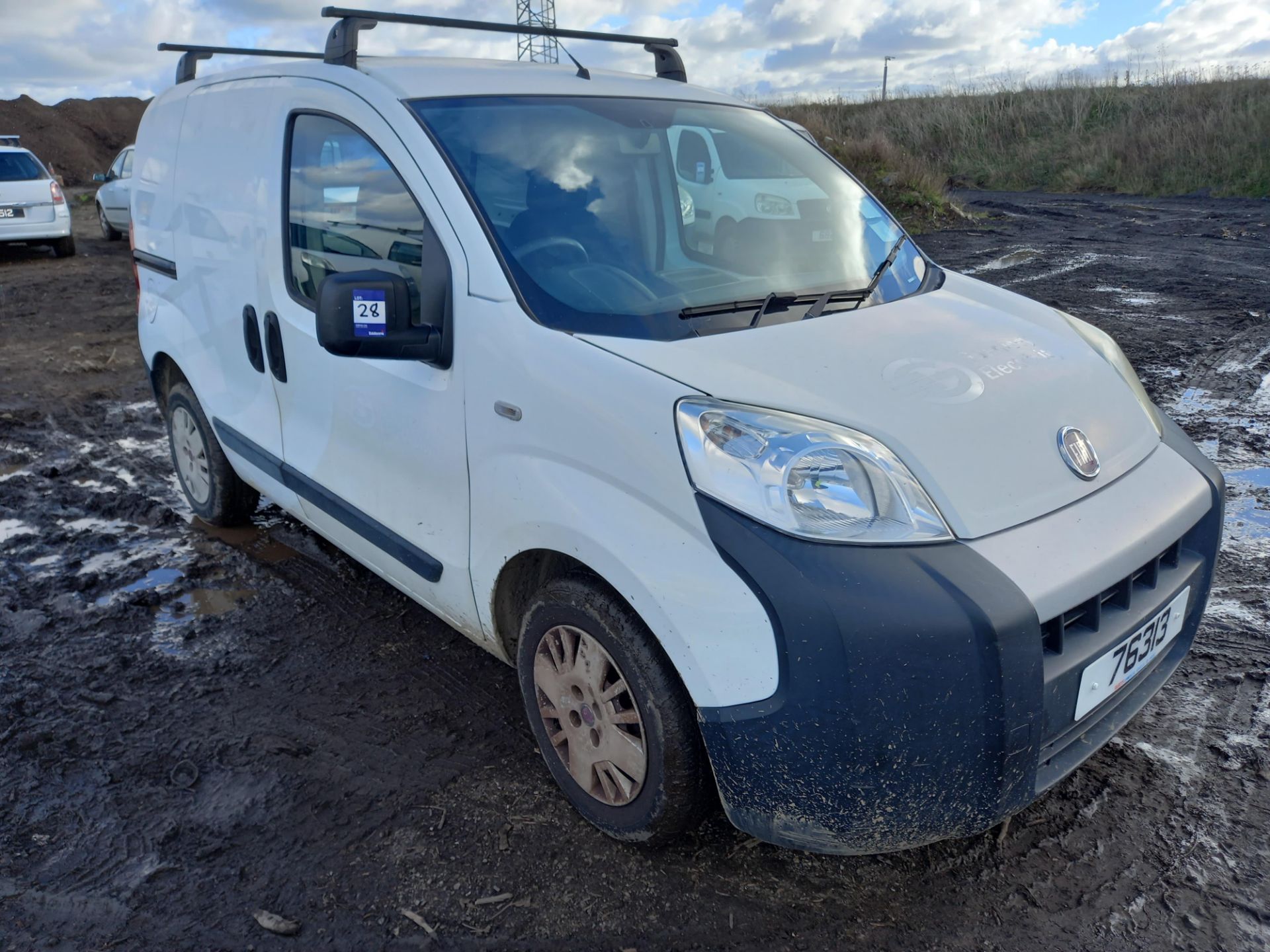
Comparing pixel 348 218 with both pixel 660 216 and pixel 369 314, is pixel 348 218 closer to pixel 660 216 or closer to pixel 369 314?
pixel 369 314

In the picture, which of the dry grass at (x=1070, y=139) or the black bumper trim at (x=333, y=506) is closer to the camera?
the black bumper trim at (x=333, y=506)

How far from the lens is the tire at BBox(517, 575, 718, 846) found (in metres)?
2.10

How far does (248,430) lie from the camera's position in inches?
143

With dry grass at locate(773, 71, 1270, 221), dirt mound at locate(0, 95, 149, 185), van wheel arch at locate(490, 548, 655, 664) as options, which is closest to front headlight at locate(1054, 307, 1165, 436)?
van wheel arch at locate(490, 548, 655, 664)

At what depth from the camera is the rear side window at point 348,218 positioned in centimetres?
265

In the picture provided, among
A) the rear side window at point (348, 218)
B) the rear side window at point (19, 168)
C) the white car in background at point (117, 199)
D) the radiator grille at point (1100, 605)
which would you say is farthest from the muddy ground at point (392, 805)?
the white car in background at point (117, 199)

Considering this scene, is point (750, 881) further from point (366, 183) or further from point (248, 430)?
point (248, 430)

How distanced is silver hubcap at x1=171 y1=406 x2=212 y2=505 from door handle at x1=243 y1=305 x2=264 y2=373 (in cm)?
92

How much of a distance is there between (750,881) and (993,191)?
20953mm

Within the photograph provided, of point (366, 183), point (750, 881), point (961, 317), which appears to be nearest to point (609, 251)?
point (366, 183)

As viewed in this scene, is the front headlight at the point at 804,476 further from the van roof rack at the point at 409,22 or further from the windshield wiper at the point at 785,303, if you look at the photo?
the van roof rack at the point at 409,22

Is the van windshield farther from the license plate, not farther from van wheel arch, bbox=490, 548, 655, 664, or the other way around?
the license plate

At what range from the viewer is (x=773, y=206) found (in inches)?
120

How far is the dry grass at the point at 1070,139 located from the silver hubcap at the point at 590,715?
13.8 metres
